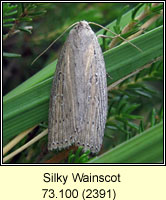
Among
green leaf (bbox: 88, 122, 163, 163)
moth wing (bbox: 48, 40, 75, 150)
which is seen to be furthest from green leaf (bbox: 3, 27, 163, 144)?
green leaf (bbox: 88, 122, 163, 163)

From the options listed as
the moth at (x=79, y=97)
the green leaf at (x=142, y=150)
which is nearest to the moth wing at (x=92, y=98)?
the moth at (x=79, y=97)

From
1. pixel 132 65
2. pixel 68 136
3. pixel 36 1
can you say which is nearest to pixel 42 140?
pixel 68 136

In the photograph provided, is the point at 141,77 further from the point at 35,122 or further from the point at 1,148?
the point at 1,148

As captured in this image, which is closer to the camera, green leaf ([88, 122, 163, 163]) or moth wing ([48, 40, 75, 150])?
green leaf ([88, 122, 163, 163])

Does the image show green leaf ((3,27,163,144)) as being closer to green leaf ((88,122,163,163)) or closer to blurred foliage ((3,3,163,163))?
blurred foliage ((3,3,163,163))

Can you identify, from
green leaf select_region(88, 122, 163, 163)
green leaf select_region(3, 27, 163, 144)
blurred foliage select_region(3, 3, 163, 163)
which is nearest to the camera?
green leaf select_region(88, 122, 163, 163)

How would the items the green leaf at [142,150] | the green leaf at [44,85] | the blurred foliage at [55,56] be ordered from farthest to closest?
the blurred foliage at [55,56] → the green leaf at [44,85] → the green leaf at [142,150]

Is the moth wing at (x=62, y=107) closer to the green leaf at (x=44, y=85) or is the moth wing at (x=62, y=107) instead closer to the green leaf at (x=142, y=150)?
the green leaf at (x=44, y=85)
